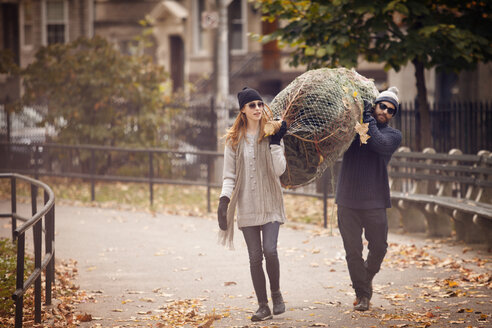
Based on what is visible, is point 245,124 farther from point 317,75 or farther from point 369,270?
point 369,270

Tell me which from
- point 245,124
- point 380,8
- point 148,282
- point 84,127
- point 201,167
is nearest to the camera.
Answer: point 245,124

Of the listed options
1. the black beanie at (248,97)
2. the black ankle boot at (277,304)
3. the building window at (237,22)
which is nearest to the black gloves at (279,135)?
the black beanie at (248,97)

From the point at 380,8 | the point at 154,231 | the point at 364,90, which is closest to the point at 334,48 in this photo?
the point at 380,8

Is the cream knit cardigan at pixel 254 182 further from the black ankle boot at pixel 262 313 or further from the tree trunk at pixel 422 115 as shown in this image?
the tree trunk at pixel 422 115

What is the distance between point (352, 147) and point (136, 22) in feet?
93.4

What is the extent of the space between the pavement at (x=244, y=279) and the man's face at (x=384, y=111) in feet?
5.34

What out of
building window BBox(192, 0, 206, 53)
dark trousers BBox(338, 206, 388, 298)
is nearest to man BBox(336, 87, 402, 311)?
dark trousers BBox(338, 206, 388, 298)

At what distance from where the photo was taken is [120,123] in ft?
56.9

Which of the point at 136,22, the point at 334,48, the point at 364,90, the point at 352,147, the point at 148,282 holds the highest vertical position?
the point at 136,22

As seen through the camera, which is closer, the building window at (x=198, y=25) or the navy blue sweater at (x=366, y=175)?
the navy blue sweater at (x=366, y=175)

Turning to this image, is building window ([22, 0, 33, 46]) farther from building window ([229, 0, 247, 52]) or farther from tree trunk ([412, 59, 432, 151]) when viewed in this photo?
tree trunk ([412, 59, 432, 151])

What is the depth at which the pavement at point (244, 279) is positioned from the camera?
6465 millimetres

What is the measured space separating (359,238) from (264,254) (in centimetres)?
88

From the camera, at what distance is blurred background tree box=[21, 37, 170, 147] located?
56.5 ft
